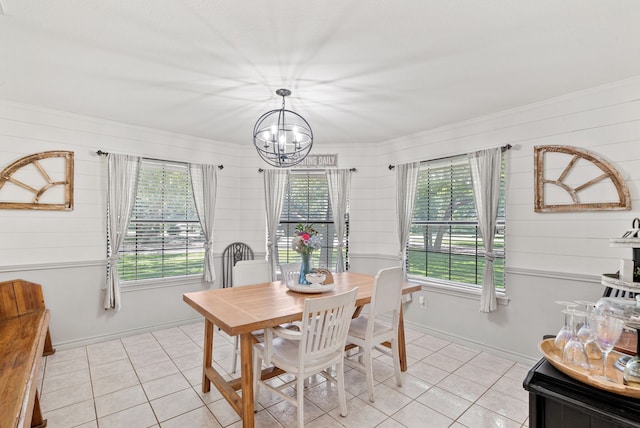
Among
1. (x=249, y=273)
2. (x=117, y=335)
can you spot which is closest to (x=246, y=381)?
(x=249, y=273)

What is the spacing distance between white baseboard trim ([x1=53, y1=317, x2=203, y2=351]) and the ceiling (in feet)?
8.55

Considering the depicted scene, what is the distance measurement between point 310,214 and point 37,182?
129 inches

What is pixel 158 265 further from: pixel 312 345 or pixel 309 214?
pixel 312 345

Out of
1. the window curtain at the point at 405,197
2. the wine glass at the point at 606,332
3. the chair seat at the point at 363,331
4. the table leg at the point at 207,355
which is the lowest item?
the table leg at the point at 207,355

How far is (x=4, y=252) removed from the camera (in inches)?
126

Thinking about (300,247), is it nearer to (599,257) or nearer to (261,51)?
(261,51)

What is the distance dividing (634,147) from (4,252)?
6.01 m

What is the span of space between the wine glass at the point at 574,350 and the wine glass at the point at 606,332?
0.17 feet

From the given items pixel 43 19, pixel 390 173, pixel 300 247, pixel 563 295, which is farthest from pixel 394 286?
pixel 43 19

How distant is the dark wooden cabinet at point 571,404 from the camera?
994 millimetres

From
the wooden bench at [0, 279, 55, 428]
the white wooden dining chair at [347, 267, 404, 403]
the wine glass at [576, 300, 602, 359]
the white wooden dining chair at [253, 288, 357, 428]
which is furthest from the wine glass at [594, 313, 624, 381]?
the wooden bench at [0, 279, 55, 428]

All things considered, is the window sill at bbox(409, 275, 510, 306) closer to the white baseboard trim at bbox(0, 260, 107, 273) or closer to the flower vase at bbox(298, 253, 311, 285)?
the flower vase at bbox(298, 253, 311, 285)

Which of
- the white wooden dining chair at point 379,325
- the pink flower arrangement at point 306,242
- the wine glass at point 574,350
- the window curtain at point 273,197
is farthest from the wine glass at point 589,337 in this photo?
the window curtain at point 273,197

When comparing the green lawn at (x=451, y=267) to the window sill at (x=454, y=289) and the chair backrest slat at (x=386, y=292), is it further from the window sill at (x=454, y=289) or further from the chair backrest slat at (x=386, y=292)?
the chair backrest slat at (x=386, y=292)
